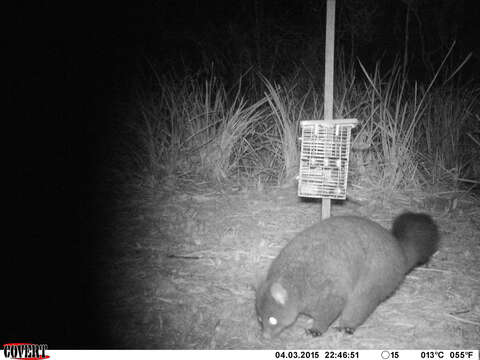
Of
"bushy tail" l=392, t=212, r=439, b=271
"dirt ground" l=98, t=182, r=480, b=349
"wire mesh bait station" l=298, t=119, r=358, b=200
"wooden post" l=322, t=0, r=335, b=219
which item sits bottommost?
"dirt ground" l=98, t=182, r=480, b=349

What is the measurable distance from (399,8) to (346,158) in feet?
32.9

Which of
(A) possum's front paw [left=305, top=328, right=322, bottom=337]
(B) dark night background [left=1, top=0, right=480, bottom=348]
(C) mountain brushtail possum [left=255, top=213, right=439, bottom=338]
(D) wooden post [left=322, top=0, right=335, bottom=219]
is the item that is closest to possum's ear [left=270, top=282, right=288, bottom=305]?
(C) mountain brushtail possum [left=255, top=213, right=439, bottom=338]

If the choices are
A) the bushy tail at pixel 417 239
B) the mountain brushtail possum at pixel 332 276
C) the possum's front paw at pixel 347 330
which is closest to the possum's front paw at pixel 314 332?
the mountain brushtail possum at pixel 332 276

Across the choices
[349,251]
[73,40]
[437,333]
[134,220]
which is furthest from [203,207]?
[73,40]

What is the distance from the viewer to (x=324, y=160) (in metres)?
4.03

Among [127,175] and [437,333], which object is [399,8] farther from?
[437,333]

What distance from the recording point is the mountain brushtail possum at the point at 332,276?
3035 millimetres

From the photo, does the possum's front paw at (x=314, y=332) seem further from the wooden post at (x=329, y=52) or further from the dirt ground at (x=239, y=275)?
the wooden post at (x=329, y=52)

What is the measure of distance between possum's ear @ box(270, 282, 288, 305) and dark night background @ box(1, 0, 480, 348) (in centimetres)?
128

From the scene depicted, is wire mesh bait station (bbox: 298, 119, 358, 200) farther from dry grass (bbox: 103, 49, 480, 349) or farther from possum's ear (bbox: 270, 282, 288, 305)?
possum's ear (bbox: 270, 282, 288, 305)

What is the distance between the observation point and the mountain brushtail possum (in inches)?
119

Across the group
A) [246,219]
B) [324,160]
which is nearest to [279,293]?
[324,160]

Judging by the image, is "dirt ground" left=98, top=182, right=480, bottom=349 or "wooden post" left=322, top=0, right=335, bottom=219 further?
"wooden post" left=322, top=0, right=335, bottom=219

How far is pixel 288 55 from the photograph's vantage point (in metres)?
10.2
